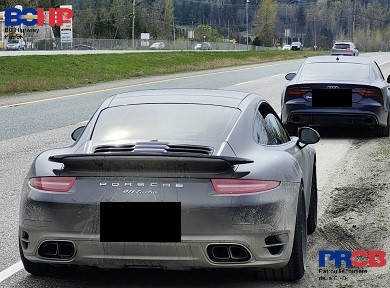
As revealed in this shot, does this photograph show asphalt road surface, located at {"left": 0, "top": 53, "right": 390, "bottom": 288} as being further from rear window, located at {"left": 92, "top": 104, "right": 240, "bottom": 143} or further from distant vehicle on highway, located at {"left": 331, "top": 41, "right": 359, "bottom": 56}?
distant vehicle on highway, located at {"left": 331, "top": 41, "right": 359, "bottom": 56}

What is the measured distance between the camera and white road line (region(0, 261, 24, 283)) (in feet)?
20.5

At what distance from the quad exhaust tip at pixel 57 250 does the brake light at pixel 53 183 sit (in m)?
0.31

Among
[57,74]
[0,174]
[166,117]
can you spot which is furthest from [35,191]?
[57,74]

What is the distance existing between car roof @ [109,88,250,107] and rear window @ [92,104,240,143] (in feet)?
0.30

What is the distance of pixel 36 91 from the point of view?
1191 inches

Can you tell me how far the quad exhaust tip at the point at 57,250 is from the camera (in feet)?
18.1

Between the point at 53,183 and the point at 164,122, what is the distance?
927mm

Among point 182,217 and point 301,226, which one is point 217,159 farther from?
point 301,226

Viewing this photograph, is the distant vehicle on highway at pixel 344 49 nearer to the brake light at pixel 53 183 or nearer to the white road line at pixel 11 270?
the white road line at pixel 11 270

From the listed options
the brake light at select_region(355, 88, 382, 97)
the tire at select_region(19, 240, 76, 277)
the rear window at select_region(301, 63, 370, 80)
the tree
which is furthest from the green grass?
the tree

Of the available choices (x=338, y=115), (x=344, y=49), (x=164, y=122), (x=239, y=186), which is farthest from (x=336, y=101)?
(x=344, y=49)

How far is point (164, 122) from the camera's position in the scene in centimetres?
614

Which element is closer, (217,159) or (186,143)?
(217,159)

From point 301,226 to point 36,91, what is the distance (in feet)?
81.7
